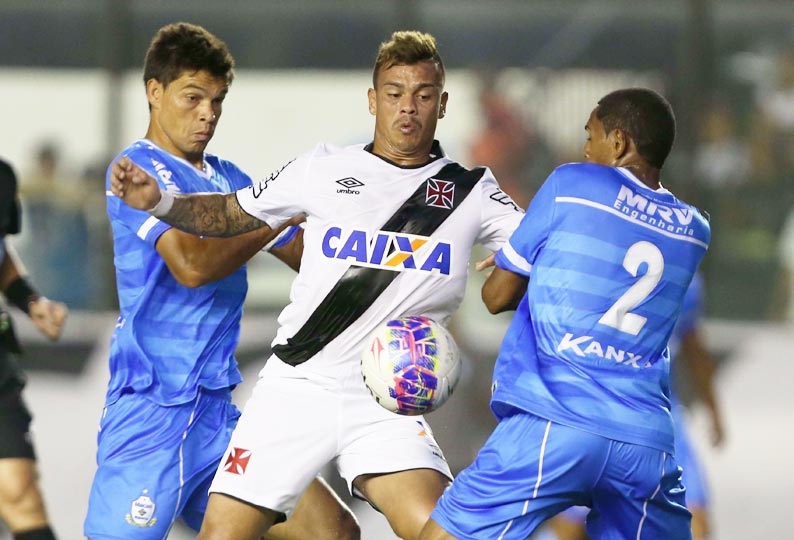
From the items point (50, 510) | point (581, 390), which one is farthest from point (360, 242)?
point (50, 510)

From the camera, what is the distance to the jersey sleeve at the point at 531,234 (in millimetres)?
4137

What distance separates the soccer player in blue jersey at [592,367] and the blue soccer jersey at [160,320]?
112 centimetres

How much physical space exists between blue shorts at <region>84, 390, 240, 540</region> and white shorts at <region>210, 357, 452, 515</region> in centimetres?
31

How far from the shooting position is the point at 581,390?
4078 millimetres

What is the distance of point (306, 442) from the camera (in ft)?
14.5

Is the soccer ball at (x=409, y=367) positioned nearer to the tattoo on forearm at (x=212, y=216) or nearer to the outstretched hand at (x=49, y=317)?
the tattoo on forearm at (x=212, y=216)

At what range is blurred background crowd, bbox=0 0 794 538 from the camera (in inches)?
365

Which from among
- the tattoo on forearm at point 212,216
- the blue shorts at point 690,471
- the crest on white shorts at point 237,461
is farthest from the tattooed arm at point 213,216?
the blue shorts at point 690,471

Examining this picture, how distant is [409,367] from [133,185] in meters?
1.04

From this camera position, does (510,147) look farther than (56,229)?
Yes

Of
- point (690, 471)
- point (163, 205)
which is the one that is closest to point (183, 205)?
Result: point (163, 205)

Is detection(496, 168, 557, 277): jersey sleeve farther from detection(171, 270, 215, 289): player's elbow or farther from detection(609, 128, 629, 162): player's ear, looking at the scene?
detection(171, 270, 215, 289): player's elbow

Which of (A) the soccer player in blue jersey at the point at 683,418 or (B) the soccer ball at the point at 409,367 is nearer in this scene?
(B) the soccer ball at the point at 409,367

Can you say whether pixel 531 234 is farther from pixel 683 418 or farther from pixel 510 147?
pixel 510 147
